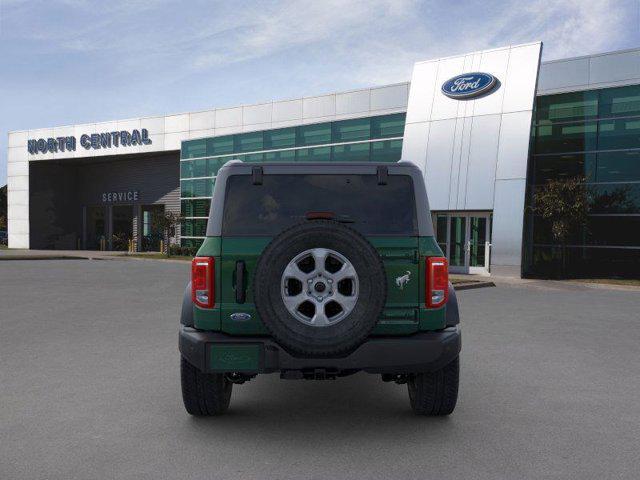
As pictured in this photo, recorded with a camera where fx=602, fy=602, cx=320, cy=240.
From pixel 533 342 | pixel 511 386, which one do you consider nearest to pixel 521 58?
pixel 533 342

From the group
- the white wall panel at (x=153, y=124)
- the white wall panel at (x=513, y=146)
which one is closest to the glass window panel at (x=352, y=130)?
the white wall panel at (x=513, y=146)

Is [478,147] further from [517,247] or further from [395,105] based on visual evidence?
[395,105]

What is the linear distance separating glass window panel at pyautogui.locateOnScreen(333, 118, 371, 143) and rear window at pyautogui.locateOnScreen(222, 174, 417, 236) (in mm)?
24906

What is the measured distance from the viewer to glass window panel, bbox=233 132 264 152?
3381cm

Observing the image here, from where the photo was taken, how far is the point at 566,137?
77.1 feet

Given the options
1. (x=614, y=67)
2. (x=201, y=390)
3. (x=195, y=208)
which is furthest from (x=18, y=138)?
(x=201, y=390)

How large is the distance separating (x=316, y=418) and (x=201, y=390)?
941 millimetres

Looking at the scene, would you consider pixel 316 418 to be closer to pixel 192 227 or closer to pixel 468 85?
pixel 468 85

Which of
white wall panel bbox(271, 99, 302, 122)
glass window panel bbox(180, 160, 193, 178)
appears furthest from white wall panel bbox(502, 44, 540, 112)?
glass window panel bbox(180, 160, 193, 178)

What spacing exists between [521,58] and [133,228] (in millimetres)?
31585

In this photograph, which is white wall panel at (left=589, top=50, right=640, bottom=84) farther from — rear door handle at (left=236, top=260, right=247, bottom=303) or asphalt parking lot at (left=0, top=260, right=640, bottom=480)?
rear door handle at (left=236, top=260, right=247, bottom=303)

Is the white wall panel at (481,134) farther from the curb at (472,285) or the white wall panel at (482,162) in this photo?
the curb at (472,285)

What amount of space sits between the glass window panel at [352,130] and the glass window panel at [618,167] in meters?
10.6

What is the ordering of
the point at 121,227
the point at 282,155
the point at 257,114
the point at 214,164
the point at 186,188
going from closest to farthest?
the point at 282,155 → the point at 257,114 → the point at 214,164 → the point at 186,188 → the point at 121,227
